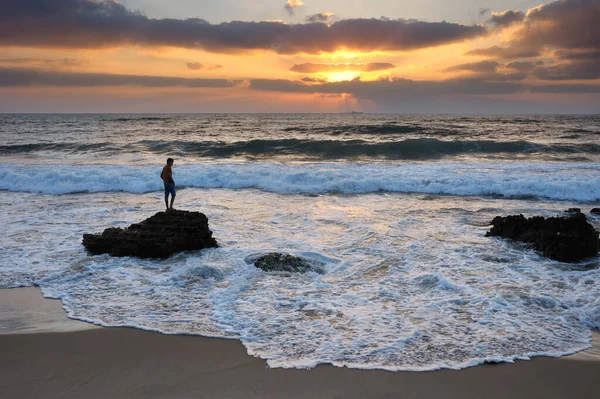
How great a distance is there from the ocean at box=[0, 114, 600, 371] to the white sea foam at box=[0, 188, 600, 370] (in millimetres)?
32

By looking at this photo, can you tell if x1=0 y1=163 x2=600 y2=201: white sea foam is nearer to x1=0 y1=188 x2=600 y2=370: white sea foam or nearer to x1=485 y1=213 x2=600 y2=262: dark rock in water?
x1=0 y1=188 x2=600 y2=370: white sea foam

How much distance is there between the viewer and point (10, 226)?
11.3m

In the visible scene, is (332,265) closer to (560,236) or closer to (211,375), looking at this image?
(211,375)

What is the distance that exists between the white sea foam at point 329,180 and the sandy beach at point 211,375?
42.1ft

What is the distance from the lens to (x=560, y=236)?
29.5 feet

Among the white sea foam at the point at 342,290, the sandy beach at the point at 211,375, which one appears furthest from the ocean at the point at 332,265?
the sandy beach at the point at 211,375

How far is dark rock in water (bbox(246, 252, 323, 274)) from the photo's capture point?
8.03 meters

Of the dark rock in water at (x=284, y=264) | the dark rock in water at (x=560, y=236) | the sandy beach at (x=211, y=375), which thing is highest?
the dark rock in water at (x=560, y=236)

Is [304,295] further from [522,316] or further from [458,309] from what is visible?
[522,316]

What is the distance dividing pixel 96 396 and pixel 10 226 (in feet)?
29.4

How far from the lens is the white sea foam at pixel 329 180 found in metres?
17.3

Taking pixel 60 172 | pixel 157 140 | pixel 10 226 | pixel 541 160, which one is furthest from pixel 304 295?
pixel 157 140

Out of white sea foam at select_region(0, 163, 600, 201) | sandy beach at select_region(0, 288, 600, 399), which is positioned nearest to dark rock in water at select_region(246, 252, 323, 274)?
sandy beach at select_region(0, 288, 600, 399)

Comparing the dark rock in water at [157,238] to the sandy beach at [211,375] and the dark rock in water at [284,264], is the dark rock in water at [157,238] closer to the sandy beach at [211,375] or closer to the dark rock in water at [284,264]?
the dark rock in water at [284,264]
